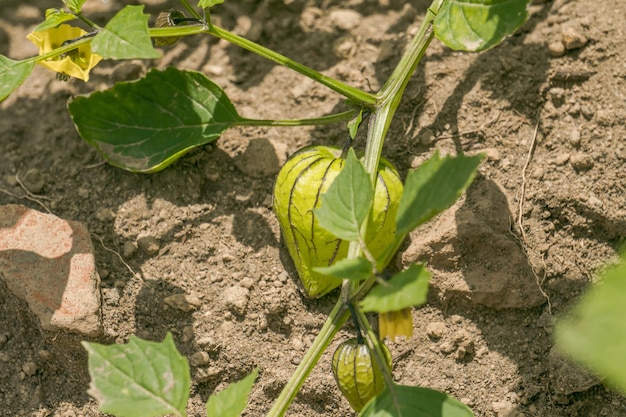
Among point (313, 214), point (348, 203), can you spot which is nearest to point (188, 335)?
point (313, 214)

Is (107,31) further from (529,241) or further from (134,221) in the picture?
(529,241)

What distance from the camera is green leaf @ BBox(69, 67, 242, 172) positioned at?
208 cm

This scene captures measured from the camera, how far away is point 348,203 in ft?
5.08

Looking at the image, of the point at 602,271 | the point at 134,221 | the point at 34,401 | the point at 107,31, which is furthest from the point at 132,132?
the point at 602,271

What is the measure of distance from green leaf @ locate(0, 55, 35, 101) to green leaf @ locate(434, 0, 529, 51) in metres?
1.06

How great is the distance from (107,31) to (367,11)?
1.14m

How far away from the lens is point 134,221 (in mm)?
2191

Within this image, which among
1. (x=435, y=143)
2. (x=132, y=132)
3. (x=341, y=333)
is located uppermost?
(x=435, y=143)

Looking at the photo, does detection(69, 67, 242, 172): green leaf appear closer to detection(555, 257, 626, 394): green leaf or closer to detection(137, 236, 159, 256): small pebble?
detection(137, 236, 159, 256): small pebble

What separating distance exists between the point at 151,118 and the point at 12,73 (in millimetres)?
411

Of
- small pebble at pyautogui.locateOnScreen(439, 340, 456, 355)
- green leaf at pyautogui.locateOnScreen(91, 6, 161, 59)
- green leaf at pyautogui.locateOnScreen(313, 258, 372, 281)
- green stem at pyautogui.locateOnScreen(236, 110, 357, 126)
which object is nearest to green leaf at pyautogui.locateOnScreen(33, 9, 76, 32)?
green leaf at pyautogui.locateOnScreen(91, 6, 161, 59)

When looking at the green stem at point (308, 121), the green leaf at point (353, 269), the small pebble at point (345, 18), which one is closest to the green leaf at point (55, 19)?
the green stem at point (308, 121)

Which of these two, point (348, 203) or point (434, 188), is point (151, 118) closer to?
point (348, 203)

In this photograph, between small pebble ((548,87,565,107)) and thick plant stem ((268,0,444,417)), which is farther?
small pebble ((548,87,565,107))
